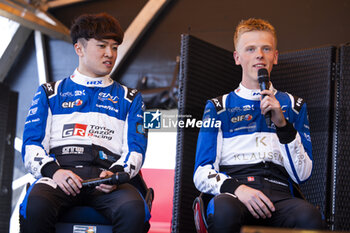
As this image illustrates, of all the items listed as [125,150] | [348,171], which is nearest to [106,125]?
[125,150]

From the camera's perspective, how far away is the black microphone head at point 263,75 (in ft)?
7.15

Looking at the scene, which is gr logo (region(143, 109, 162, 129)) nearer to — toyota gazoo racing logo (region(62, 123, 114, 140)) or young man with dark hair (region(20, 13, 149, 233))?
young man with dark hair (region(20, 13, 149, 233))

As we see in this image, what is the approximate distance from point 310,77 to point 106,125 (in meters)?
1.20

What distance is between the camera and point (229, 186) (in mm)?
2074

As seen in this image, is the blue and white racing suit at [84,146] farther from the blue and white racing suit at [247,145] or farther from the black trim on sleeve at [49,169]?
the blue and white racing suit at [247,145]

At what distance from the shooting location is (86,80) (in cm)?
251

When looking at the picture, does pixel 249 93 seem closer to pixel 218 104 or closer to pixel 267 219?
pixel 218 104

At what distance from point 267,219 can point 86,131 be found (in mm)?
933

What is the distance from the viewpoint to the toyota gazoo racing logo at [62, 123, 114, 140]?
2.33m

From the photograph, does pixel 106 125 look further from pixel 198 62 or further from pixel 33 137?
pixel 198 62

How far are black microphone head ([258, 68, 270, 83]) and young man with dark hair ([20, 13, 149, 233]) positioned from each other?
639 mm

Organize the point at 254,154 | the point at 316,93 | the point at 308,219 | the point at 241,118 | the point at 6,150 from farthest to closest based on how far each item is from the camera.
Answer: the point at 6,150 < the point at 316,93 < the point at 241,118 < the point at 254,154 < the point at 308,219

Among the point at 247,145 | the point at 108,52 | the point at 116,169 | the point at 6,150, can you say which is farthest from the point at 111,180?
the point at 6,150

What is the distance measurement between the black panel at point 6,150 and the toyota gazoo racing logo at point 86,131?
5.41 feet
